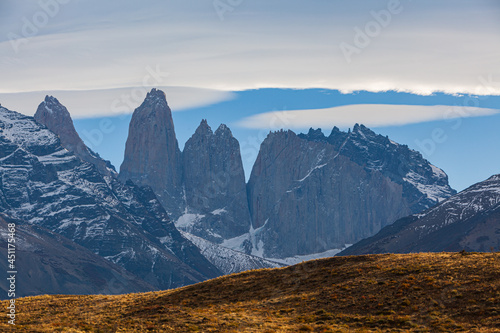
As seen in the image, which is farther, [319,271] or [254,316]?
[319,271]

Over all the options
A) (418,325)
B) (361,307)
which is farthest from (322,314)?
(418,325)

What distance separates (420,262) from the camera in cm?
8450

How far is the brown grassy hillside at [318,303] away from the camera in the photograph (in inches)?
2623

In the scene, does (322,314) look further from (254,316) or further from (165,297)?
(165,297)

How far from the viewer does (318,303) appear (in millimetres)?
74688

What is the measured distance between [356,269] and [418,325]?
2086 centimetres

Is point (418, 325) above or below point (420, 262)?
below

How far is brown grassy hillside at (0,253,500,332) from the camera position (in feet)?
219

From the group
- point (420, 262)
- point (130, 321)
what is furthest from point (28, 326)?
point (420, 262)

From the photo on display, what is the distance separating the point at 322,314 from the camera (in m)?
70.8

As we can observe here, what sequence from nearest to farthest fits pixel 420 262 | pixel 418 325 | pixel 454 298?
1. pixel 418 325
2. pixel 454 298
3. pixel 420 262

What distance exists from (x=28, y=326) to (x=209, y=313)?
1688 centimetres

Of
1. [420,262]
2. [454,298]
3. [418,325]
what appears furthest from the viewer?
[420,262]

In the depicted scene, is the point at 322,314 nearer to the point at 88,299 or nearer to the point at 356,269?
the point at 356,269
